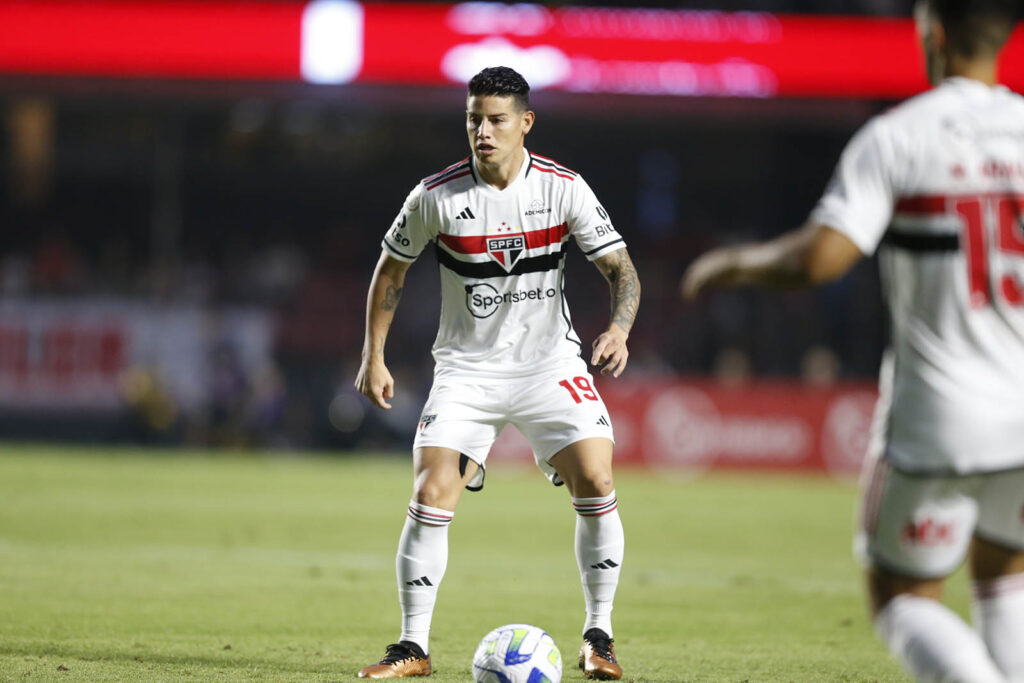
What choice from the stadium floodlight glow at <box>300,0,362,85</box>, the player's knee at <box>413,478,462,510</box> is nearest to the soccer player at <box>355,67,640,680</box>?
the player's knee at <box>413,478,462,510</box>

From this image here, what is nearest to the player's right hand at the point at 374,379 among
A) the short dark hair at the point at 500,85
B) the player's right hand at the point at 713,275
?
the short dark hair at the point at 500,85

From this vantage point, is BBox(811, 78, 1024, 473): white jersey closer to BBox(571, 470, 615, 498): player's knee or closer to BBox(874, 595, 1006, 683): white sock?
BBox(874, 595, 1006, 683): white sock

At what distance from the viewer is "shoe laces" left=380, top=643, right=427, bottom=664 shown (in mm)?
5258

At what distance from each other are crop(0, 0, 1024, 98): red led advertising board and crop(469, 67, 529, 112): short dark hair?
15.8m

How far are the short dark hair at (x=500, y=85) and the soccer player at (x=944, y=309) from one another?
2.41 meters

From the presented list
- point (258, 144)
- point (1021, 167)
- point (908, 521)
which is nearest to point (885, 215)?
point (1021, 167)

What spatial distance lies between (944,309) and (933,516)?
20.3 inches

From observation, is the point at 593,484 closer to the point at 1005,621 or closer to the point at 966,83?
the point at 1005,621

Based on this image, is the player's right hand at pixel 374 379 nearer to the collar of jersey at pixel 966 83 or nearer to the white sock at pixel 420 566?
the white sock at pixel 420 566

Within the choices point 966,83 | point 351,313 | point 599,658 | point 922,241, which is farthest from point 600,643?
point 351,313

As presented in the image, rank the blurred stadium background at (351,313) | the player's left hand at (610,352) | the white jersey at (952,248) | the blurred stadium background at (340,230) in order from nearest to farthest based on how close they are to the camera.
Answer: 1. the white jersey at (952,248)
2. the player's left hand at (610,352)
3. the blurred stadium background at (351,313)
4. the blurred stadium background at (340,230)

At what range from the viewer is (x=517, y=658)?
4848 mm

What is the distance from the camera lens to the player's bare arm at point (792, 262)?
324 cm

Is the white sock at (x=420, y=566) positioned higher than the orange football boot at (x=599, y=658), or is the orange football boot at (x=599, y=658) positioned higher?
the white sock at (x=420, y=566)
